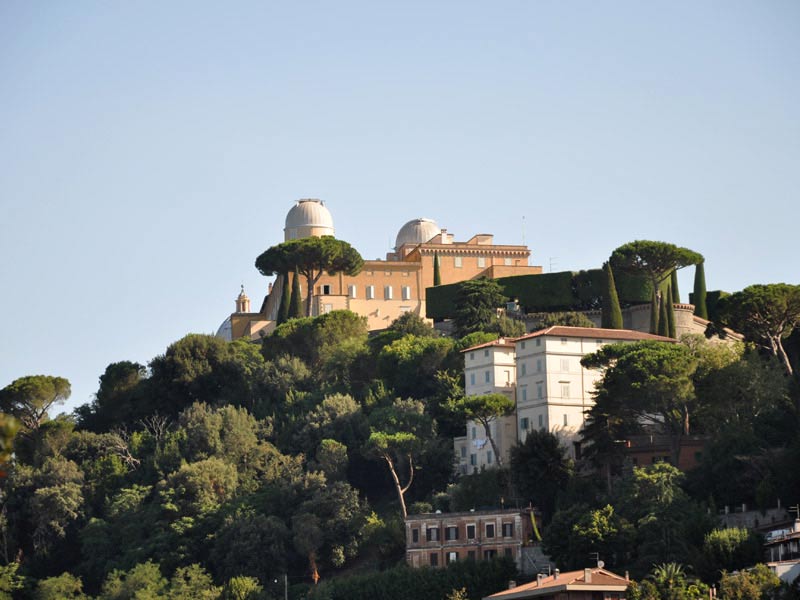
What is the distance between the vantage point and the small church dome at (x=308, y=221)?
9675 cm

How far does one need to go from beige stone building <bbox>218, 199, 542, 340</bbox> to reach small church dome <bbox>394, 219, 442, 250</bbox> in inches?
65.0

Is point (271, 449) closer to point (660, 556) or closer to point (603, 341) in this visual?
point (603, 341)

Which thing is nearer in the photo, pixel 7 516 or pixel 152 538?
pixel 152 538

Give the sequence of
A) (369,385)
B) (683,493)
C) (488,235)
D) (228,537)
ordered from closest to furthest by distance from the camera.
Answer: (683,493) → (228,537) → (369,385) → (488,235)

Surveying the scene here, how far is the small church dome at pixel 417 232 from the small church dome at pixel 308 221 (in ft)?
17.0

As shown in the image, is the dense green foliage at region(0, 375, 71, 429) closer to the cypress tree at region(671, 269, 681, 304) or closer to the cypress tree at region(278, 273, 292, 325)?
the cypress tree at region(278, 273, 292, 325)

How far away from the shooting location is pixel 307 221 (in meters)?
97.1

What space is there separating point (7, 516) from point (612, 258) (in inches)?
1371

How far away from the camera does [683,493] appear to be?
5159cm

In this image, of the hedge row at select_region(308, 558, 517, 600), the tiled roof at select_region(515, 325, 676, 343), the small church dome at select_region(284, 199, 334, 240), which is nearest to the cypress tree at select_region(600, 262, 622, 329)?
the tiled roof at select_region(515, 325, 676, 343)

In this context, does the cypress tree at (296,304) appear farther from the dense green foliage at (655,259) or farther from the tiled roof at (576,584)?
the tiled roof at (576,584)

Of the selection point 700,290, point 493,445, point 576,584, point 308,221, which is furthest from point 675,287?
point 576,584

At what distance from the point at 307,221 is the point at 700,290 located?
29.8m

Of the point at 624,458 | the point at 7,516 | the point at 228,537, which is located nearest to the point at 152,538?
the point at 228,537
